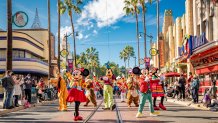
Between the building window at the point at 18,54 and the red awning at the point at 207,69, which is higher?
the building window at the point at 18,54

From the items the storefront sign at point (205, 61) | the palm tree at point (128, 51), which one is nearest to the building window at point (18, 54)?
the storefront sign at point (205, 61)

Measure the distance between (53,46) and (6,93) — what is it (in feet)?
167

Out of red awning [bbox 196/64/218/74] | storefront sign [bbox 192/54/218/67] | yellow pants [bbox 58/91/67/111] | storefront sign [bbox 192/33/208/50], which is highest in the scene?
storefront sign [bbox 192/33/208/50]

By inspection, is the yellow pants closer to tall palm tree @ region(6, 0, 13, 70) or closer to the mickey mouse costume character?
the mickey mouse costume character

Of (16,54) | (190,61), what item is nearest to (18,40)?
(16,54)

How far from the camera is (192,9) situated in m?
44.1

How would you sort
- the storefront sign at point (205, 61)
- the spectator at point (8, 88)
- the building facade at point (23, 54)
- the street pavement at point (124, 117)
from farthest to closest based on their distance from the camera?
the building facade at point (23, 54), the storefront sign at point (205, 61), the spectator at point (8, 88), the street pavement at point (124, 117)

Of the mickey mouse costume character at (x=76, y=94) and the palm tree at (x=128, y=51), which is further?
the palm tree at (x=128, y=51)

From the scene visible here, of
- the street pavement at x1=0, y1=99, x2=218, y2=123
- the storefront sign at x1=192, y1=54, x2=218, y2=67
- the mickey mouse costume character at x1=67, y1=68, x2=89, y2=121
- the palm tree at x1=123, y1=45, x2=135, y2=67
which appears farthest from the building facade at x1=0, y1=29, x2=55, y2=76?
the palm tree at x1=123, y1=45, x2=135, y2=67

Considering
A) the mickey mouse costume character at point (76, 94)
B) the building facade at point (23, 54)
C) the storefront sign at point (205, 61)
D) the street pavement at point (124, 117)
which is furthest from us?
the building facade at point (23, 54)

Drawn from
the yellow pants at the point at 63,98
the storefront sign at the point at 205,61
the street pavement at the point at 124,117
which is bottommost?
the street pavement at the point at 124,117

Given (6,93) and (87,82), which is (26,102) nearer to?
(6,93)

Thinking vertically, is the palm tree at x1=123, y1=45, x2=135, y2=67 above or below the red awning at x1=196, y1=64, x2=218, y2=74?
above

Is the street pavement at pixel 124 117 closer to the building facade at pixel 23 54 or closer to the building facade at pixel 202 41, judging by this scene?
the building facade at pixel 202 41
